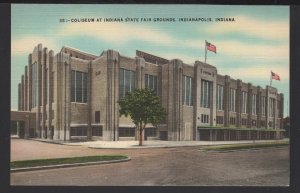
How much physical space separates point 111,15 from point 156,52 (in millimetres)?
2925

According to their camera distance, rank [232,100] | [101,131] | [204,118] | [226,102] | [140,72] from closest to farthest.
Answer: [226,102], [101,131], [140,72], [232,100], [204,118]

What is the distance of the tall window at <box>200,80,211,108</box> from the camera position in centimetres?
2640

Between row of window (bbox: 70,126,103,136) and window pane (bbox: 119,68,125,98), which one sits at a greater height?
window pane (bbox: 119,68,125,98)

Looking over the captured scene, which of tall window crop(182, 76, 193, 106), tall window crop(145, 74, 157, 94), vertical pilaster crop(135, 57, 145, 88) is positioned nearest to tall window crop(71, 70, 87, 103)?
vertical pilaster crop(135, 57, 145, 88)

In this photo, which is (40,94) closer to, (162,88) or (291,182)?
(162,88)

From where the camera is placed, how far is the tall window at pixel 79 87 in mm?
24306

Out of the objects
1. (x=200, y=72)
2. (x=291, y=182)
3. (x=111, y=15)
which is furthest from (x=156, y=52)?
(x=291, y=182)

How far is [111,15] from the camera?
56.3ft

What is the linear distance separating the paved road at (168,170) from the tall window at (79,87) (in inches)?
180

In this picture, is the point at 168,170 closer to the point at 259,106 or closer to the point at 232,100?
the point at 259,106

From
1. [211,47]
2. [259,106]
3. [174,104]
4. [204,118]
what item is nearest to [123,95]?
[174,104]

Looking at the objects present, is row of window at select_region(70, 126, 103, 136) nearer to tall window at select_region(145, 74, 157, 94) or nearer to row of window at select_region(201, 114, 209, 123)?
tall window at select_region(145, 74, 157, 94)

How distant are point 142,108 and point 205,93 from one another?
540 cm

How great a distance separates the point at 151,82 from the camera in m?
25.0
